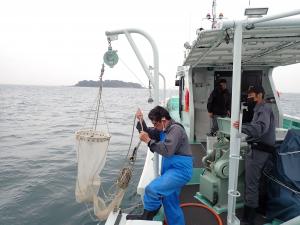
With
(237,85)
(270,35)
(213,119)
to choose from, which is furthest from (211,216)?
(213,119)

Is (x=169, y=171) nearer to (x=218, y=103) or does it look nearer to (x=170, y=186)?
(x=170, y=186)

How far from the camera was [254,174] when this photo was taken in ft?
13.5

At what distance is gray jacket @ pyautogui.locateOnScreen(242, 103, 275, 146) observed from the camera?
390 cm

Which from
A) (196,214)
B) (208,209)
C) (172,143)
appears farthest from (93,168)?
(208,209)

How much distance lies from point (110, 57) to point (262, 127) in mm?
2159

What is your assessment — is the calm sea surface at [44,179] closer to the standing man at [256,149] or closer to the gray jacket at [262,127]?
the standing man at [256,149]

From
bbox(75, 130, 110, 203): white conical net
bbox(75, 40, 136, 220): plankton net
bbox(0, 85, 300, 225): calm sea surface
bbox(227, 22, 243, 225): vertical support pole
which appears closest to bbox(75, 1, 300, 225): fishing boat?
bbox(227, 22, 243, 225): vertical support pole

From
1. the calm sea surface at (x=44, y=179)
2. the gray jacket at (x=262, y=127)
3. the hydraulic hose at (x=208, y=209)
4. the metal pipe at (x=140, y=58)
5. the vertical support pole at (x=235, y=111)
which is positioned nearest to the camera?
the vertical support pole at (x=235, y=111)

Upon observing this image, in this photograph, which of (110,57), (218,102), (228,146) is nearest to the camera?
(110,57)

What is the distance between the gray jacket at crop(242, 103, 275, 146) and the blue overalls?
888 millimetres

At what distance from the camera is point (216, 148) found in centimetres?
492

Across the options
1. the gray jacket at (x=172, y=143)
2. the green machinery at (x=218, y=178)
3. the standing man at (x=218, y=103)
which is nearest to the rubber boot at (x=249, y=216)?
the green machinery at (x=218, y=178)

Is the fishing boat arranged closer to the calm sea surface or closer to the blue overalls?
the blue overalls

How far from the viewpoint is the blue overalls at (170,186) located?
3.58m
